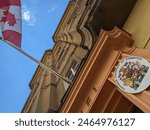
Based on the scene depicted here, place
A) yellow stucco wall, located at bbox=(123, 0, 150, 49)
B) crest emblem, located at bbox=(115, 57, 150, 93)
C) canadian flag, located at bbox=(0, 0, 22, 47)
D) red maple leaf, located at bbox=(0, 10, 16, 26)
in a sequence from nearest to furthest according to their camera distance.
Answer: crest emblem, located at bbox=(115, 57, 150, 93) < yellow stucco wall, located at bbox=(123, 0, 150, 49) < canadian flag, located at bbox=(0, 0, 22, 47) < red maple leaf, located at bbox=(0, 10, 16, 26)

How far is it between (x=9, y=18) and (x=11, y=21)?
14 cm

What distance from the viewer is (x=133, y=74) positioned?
28.3 feet

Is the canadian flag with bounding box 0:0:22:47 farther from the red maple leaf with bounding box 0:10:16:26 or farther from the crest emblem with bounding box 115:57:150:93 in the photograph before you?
the crest emblem with bounding box 115:57:150:93

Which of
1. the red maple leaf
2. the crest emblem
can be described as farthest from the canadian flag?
the crest emblem

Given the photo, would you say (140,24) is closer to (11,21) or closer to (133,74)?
(133,74)

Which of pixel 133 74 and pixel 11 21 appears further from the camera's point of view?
pixel 11 21

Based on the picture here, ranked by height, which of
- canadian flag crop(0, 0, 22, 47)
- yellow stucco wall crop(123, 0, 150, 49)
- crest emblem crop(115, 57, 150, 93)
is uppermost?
yellow stucco wall crop(123, 0, 150, 49)

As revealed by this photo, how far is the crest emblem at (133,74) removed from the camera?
8047 mm

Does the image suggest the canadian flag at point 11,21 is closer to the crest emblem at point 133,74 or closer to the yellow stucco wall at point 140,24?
the yellow stucco wall at point 140,24

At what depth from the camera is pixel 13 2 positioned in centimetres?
1248

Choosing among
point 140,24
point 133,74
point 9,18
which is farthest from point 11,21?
point 133,74

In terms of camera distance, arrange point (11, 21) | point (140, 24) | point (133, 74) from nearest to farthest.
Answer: point (133, 74)
point (140, 24)
point (11, 21)

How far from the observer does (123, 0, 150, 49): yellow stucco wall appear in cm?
979

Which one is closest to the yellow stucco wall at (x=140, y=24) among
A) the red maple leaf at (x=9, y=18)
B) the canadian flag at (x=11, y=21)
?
the canadian flag at (x=11, y=21)
